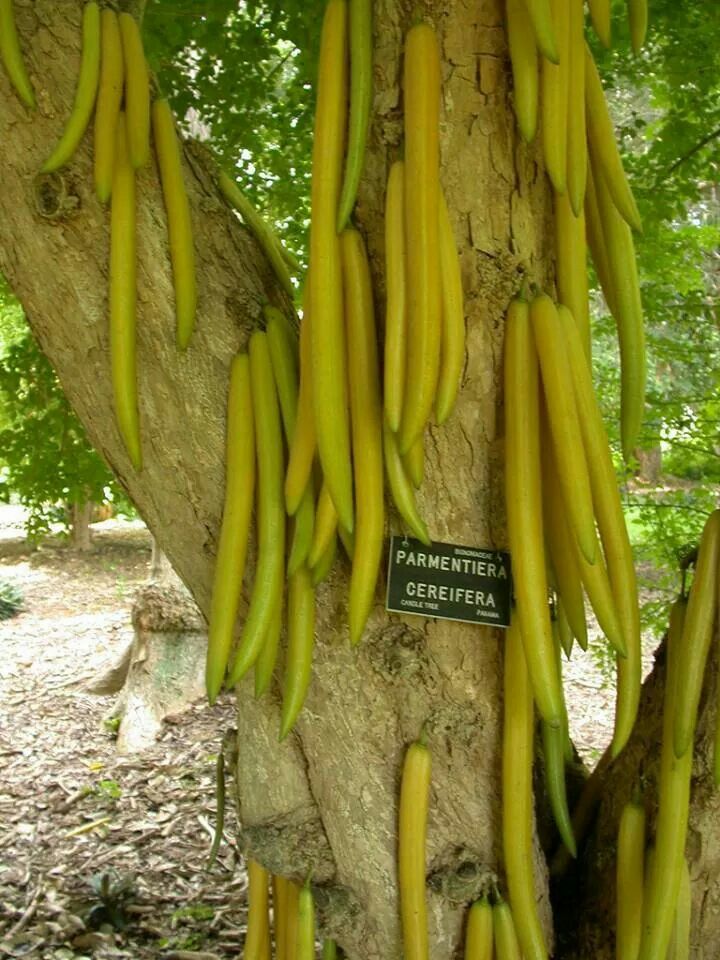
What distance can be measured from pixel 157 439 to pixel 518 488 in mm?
587

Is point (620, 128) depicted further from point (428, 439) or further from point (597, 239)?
point (428, 439)

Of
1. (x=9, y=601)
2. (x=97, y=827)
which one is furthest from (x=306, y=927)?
(x=9, y=601)

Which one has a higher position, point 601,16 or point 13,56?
point 601,16

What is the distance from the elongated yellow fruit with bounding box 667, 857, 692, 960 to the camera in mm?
1643

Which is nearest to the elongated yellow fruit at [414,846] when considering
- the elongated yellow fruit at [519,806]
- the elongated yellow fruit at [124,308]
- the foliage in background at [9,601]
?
the elongated yellow fruit at [519,806]

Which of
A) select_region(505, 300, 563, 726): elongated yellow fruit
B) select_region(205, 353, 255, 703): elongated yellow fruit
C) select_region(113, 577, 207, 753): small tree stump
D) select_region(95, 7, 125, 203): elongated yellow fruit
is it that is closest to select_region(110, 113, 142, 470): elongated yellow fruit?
select_region(95, 7, 125, 203): elongated yellow fruit

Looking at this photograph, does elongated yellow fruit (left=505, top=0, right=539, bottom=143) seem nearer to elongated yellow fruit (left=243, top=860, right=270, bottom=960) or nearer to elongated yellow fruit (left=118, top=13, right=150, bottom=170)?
elongated yellow fruit (left=118, top=13, right=150, bottom=170)

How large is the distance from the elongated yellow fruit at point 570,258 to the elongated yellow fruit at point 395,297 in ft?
0.93

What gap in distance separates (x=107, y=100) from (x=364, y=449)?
2.26 ft

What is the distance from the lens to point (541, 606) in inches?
54.9

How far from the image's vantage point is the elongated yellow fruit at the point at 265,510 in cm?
144

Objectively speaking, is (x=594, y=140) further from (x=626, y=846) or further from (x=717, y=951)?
(x=717, y=951)

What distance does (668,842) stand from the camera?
159 centimetres

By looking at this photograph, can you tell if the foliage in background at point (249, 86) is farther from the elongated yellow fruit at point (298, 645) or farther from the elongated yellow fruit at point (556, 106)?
the elongated yellow fruit at point (298, 645)
